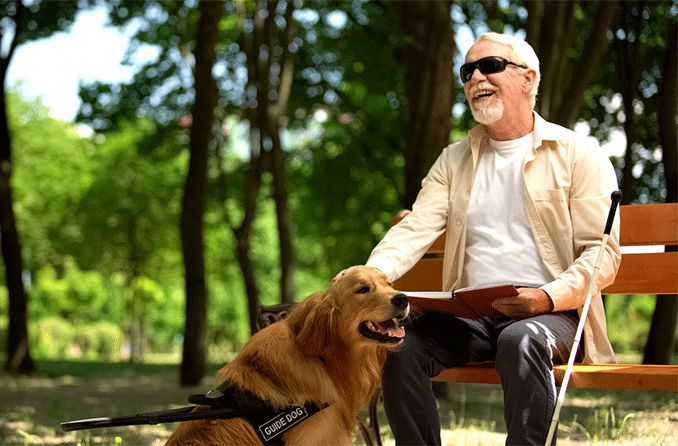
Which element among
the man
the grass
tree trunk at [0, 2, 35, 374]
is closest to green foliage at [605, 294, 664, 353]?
the grass

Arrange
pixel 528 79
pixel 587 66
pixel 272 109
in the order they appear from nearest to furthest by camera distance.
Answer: pixel 528 79 → pixel 587 66 → pixel 272 109

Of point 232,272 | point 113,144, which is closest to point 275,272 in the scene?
point 232,272

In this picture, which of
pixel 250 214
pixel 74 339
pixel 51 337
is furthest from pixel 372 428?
pixel 74 339

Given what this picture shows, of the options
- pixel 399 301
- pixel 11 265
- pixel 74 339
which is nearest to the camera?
pixel 399 301

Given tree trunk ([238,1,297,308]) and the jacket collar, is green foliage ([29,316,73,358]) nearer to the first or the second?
tree trunk ([238,1,297,308])

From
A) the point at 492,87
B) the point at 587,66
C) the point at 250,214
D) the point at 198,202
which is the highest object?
the point at 587,66

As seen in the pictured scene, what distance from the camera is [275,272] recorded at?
4050cm

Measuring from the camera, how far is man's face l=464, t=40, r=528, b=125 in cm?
487

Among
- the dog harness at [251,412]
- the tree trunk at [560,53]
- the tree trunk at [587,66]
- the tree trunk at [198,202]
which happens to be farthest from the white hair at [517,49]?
the tree trunk at [198,202]

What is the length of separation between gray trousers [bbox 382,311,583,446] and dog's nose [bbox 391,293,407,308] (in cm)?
42

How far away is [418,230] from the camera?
5.02 m

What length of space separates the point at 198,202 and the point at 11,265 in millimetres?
4011

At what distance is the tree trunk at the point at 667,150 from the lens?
11.5 meters

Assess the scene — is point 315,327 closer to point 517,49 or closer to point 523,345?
point 523,345
